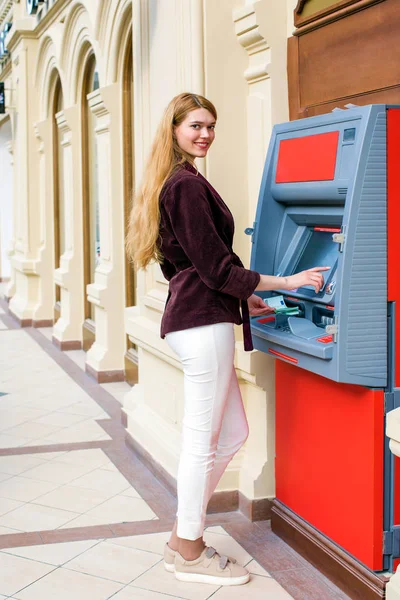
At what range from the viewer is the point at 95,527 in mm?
4062

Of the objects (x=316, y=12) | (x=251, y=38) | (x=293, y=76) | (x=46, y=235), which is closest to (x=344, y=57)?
(x=316, y=12)

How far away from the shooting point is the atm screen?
327cm

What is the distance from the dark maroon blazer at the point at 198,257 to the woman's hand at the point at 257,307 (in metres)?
0.14

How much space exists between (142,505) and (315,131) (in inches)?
81.8

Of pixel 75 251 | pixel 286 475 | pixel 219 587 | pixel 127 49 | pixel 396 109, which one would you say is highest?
pixel 127 49

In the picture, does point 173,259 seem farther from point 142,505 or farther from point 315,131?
point 142,505

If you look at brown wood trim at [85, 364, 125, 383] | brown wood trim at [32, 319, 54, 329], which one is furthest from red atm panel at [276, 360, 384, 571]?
brown wood trim at [32, 319, 54, 329]

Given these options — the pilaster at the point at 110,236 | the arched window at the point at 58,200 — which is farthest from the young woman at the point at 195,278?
the arched window at the point at 58,200

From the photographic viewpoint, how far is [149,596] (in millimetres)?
3295

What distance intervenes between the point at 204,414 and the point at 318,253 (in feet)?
2.44

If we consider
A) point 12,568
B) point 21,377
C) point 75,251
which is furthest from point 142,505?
point 75,251

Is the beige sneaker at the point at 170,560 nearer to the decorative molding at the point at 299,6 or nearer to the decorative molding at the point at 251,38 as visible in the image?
the decorative molding at the point at 251,38

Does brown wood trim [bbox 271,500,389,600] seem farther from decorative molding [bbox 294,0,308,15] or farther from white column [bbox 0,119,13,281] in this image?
white column [bbox 0,119,13,281]

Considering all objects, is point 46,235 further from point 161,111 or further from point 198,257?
point 198,257
